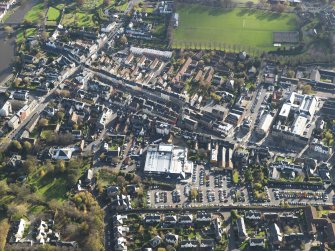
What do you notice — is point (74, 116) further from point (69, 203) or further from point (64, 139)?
point (69, 203)

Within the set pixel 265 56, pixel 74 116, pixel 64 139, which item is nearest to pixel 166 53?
pixel 265 56

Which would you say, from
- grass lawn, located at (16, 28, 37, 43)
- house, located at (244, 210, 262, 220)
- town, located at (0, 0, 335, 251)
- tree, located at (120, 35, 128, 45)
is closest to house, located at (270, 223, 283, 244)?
town, located at (0, 0, 335, 251)

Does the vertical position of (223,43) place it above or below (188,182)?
above

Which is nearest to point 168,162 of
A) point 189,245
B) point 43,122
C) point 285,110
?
point 189,245

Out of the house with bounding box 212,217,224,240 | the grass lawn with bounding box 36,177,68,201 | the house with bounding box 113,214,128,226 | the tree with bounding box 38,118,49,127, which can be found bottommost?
the house with bounding box 212,217,224,240

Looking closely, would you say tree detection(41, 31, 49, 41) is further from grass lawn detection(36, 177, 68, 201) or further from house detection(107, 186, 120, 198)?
house detection(107, 186, 120, 198)

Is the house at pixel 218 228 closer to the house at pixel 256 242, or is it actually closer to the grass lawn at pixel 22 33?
the house at pixel 256 242
